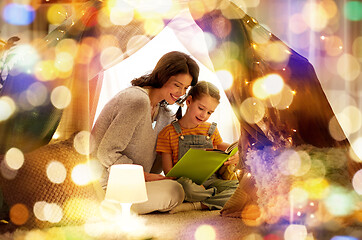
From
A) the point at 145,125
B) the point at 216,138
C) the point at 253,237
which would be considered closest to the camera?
the point at 253,237

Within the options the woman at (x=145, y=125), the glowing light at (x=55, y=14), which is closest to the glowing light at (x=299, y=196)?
the woman at (x=145, y=125)

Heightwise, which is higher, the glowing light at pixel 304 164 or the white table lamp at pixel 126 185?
the glowing light at pixel 304 164

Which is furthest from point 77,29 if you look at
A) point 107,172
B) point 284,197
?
point 284,197

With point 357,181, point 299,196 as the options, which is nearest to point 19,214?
point 299,196

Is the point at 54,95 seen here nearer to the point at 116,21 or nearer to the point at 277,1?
the point at 116,21

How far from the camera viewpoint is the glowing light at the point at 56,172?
5.50 ft

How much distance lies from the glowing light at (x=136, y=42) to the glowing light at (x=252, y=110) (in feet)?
2.32

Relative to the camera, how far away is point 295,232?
1514mm

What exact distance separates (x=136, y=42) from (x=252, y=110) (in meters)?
0.79

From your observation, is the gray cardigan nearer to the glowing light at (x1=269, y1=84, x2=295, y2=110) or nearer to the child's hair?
the child's hair

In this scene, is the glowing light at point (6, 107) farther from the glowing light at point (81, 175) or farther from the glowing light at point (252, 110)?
the glowing light at point (252, 110)

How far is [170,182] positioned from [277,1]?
1.19 m

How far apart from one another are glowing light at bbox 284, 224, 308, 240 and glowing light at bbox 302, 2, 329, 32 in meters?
1.20

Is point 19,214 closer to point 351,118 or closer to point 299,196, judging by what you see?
point 299,196
